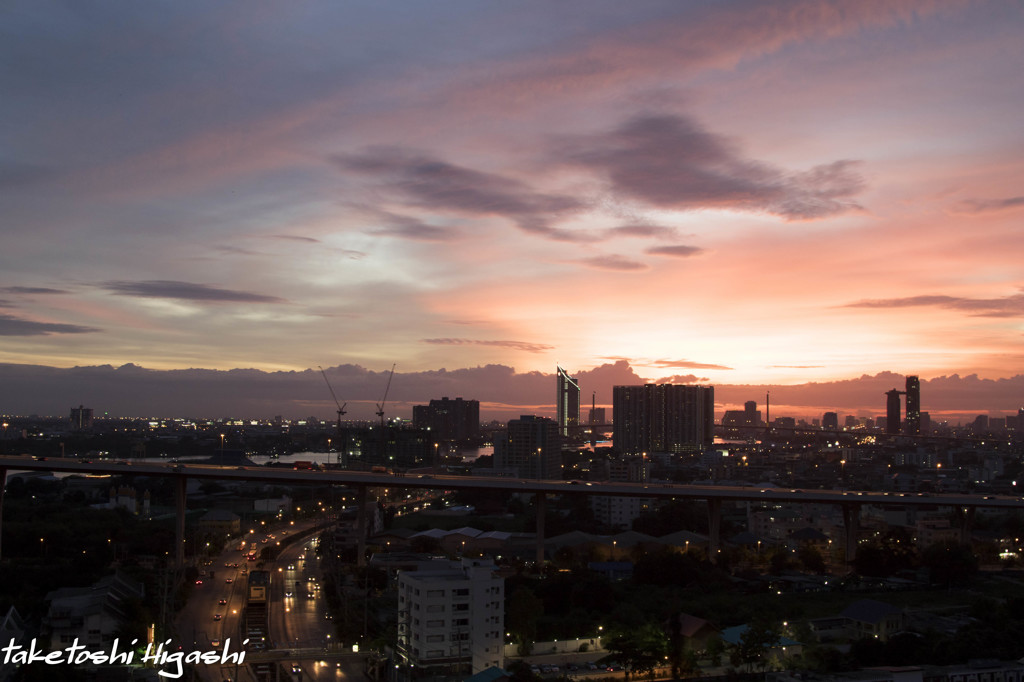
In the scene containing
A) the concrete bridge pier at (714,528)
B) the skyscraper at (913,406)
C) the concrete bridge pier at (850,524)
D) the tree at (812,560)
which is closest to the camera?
the tree at (812,560)

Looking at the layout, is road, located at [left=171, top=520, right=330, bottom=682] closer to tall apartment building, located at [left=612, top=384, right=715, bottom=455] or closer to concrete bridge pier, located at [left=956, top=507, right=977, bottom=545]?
concrete bridge pier, located at [left=956, top=507, right=977, bottom=545]

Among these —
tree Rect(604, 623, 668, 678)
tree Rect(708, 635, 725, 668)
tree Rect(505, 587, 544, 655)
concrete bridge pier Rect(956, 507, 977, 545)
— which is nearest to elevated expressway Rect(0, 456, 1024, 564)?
concrete bridge pier Rect(956, 507, 977, 545)

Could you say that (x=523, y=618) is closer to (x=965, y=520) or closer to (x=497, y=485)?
(x=497, y=485)

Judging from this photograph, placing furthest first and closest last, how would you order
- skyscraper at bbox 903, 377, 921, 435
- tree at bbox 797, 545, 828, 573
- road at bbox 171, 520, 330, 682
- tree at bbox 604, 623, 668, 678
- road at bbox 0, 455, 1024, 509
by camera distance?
skyscraper at bbox 903, 377, 921, 435 → road at bbox 0, 455, 1024, 509 → tree at bbox 797, 545, 828, 573 → road at bbox 171, 520, 330, 682 → tree at bbox 604, 623, 668, 678

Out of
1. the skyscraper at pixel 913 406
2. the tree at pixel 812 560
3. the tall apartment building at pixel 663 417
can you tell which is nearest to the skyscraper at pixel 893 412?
the skyscraper at pixel 913 406

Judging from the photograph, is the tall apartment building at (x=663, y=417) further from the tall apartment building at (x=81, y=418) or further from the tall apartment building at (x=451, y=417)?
the tall apartment building at (x=81, y=418)

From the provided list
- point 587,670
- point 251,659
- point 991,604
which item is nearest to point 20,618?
point 251,659
